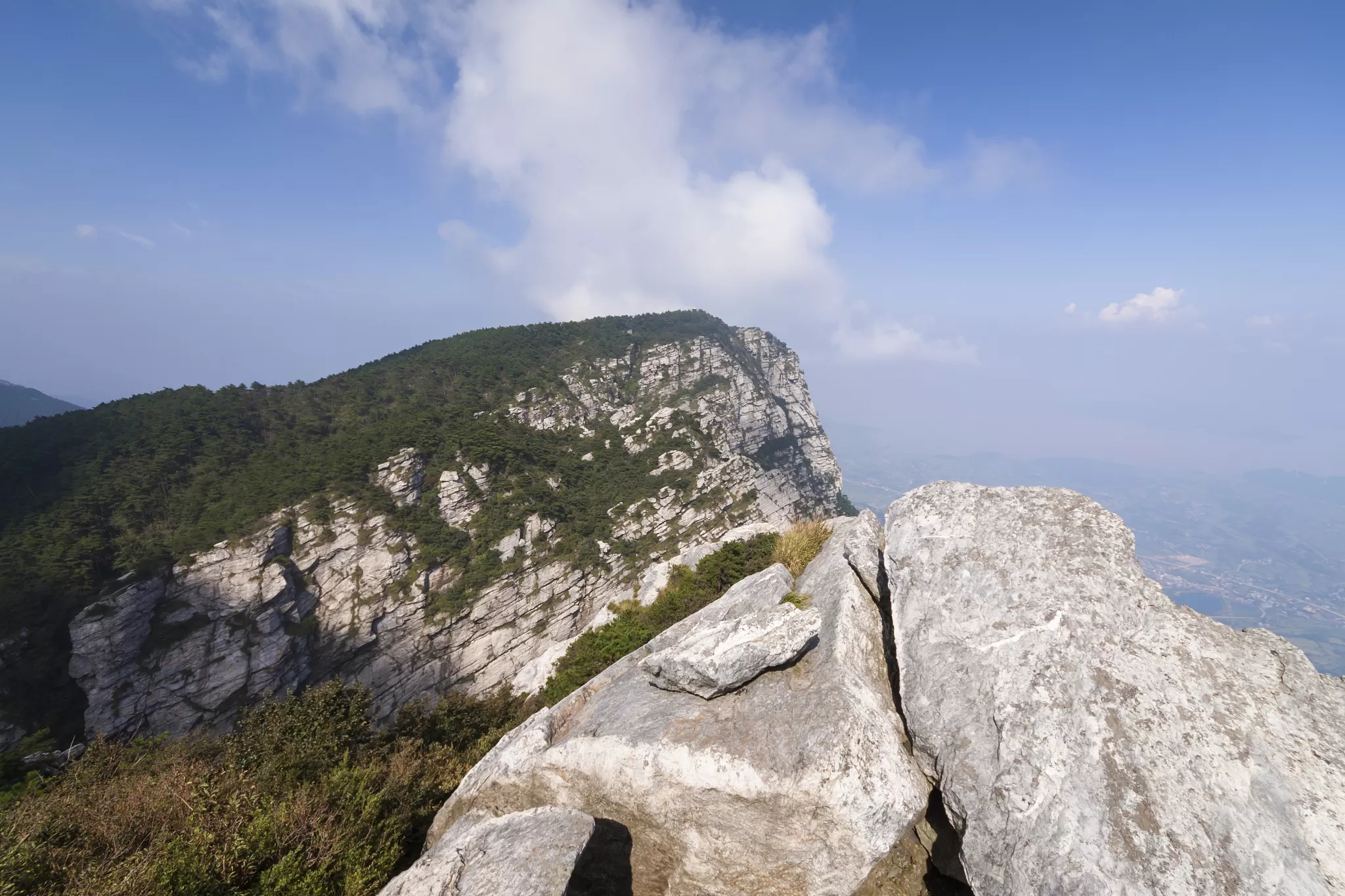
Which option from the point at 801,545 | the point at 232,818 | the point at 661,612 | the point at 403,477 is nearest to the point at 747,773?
the point at 801,545

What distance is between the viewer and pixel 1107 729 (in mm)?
6531

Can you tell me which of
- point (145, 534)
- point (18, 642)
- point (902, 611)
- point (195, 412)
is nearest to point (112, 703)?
point (18, 642)

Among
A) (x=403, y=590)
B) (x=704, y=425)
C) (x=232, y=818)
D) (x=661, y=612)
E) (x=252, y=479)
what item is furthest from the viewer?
(x=704, y=425)

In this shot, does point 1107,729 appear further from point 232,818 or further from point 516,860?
point 232,818

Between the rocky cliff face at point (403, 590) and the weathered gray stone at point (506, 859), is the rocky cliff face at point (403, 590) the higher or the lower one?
the lower one

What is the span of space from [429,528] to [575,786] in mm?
58860

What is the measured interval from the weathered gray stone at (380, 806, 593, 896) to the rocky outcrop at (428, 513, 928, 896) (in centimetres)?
66

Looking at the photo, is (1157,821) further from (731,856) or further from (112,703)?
(112,703)

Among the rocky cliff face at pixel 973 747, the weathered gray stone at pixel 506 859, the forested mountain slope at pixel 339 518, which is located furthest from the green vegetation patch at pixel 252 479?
the rocky cliff face at pixel 973 747

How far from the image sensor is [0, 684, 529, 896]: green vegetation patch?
22.0 feet

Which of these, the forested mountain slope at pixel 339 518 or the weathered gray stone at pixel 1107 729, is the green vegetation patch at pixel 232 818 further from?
the forested mountain slope at pixel 339 518

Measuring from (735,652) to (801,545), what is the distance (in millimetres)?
5776

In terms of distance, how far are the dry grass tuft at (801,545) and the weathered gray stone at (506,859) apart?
7.45 metres

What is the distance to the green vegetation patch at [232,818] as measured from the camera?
264 inches
